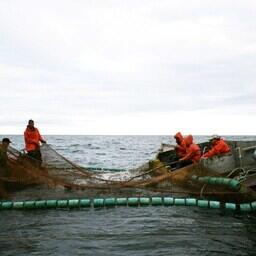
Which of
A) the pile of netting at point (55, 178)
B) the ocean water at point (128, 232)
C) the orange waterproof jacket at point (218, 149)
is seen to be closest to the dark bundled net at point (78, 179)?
the pile of netting at point (55, 178)

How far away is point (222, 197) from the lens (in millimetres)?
12055

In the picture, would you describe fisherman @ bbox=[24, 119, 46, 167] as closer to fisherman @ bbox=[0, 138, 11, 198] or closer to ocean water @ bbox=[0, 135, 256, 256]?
fisherman @ bbox=[0, 138, 11, 198]

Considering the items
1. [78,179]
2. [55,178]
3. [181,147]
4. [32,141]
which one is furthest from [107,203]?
[181,147]

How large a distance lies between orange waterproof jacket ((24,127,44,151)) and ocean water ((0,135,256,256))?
147 inches

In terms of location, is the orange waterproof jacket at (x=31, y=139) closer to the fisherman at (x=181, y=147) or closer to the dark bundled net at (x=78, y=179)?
the dark bundled net at (x=78, y=179)

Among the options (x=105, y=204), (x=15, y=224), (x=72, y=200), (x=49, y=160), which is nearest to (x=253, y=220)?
(x=105, y=204)

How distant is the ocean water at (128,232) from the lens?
8.20 metres

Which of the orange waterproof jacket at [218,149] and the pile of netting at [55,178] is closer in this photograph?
the pile of netting at [55,178]

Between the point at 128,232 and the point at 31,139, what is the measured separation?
6546mm

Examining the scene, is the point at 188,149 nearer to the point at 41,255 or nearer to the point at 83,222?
the point at 83,222

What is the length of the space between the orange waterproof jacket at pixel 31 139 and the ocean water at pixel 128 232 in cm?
373

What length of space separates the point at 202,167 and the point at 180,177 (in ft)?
2.13

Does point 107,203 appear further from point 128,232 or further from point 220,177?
point 220,177

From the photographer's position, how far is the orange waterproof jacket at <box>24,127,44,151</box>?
14.9 m
